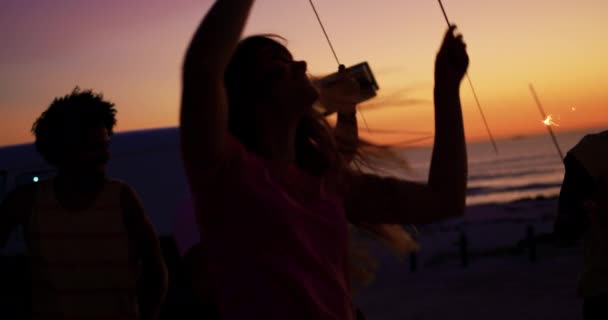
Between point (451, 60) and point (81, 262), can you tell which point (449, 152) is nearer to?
point (451, 60)

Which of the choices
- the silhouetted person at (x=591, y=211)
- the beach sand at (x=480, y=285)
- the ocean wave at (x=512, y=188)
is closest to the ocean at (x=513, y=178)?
the ocean wave at (x=512, y=188)

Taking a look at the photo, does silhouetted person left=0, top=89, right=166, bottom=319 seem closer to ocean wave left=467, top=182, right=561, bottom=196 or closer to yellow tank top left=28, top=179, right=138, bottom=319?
yellow tank top left=28, top=179, right=138, bottom=319

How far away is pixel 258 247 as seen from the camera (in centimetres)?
154

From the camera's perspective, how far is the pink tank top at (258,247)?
5.02 ft

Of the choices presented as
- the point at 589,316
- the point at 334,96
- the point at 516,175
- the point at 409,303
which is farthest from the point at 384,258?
the point at 516,175

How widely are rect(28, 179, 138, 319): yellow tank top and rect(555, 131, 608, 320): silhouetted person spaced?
7.43 ft

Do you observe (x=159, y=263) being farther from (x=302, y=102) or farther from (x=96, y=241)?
(x=302, y=102)

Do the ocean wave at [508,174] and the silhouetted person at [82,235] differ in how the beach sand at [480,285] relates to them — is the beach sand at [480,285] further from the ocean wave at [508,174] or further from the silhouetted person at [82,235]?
the ocean wave at [508,174]

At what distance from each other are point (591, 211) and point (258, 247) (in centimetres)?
279

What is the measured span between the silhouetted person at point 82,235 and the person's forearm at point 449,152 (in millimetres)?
1751

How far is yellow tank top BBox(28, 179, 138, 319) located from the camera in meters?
3.07

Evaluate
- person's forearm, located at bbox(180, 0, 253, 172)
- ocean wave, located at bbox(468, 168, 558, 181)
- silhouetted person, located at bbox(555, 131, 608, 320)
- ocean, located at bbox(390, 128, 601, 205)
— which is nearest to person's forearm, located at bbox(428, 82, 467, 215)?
person's forearm, located at bbox(180, 0, 253, 172)

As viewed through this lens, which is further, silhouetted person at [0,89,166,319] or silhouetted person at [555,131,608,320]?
silhouetted person at [555,131,608,320]

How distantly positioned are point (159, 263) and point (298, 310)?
188 centimetres
